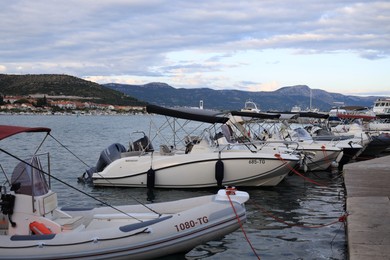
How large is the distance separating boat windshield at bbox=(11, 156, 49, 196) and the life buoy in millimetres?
499

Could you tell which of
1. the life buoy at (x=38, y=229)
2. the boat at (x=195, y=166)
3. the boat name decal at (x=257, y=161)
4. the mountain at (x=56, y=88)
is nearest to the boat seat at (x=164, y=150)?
the boat at (x=195, y=166)

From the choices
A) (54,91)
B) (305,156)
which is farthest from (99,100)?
(305,156)

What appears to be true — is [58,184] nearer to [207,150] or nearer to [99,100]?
[207,150]

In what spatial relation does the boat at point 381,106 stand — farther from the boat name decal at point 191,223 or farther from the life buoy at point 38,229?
the life buoy at point 38,229

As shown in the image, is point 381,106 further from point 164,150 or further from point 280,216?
point 280,216

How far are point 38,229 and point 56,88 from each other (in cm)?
17638

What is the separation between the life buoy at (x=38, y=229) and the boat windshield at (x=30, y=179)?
0.50 m

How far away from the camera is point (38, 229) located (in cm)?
850

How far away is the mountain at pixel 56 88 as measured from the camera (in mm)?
174375

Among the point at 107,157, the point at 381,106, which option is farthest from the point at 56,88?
the point at 107,157

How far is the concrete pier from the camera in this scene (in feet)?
24.8

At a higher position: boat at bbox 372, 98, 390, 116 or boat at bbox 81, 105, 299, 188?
boat at bbox 372, 98, 390, 116

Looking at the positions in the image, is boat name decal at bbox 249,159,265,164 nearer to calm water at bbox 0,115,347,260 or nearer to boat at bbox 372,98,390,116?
calm water at bbox 0,115,347,260

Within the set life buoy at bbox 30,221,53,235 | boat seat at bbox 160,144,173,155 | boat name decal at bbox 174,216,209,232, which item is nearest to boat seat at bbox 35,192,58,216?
life buoy at bbox 30,221,53,235
